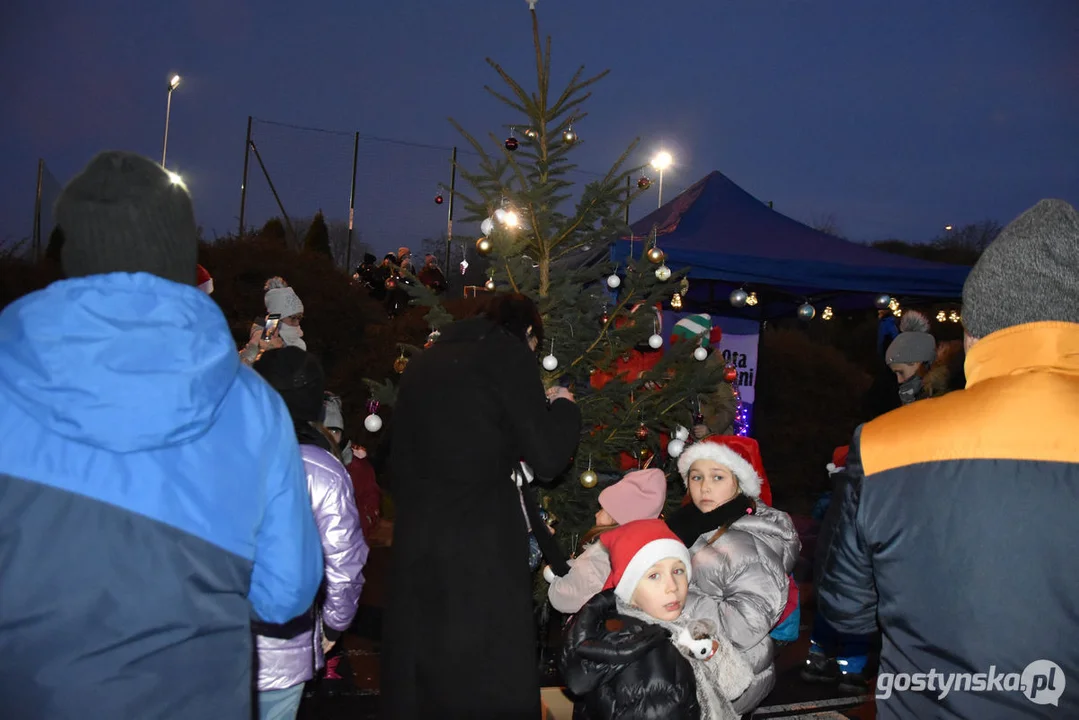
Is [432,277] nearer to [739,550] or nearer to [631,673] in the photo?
[739,550]

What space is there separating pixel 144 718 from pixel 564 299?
11.6 ft

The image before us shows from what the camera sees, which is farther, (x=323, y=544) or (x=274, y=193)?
(x=274, y=193)

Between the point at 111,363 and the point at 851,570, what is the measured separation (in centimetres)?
167

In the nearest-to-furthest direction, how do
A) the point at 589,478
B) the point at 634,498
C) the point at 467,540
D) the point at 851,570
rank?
the point at 851,570, the point at 467,540, the point at 634,498, the point at 589,478

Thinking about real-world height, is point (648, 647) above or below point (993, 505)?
below

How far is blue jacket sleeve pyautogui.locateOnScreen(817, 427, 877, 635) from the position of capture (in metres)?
1.85

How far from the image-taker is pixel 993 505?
169 cm

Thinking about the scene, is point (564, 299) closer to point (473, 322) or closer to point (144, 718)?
point (473, 322)

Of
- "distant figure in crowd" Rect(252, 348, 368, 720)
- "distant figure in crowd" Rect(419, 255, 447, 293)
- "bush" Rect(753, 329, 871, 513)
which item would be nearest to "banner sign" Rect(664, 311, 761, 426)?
"bush" Rect(753, 329, 871, 513)

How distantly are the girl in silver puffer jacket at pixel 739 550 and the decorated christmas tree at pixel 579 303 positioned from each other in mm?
1209

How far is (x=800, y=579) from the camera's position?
7.93 m

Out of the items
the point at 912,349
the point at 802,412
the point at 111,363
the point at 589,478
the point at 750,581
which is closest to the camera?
the point at 111,363

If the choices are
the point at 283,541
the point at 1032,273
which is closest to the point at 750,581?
the point at 1032,273

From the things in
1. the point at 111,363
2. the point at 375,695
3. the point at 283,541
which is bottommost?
the point at 375,695
